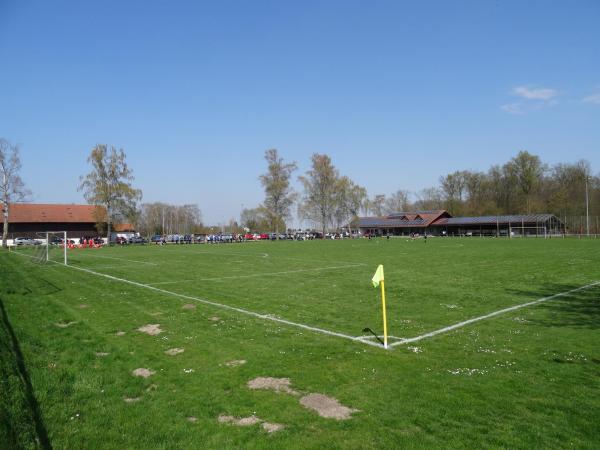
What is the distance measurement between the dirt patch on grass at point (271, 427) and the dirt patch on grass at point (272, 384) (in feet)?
3.13

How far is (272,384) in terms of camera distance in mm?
6371

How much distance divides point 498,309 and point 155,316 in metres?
9.67

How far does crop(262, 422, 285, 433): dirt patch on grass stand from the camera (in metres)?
4.95

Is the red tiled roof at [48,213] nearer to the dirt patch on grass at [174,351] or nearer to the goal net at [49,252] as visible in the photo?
→ the goal net at [49,252]

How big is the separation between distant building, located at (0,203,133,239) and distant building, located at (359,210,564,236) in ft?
232

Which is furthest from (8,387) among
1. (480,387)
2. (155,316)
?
(480,387)

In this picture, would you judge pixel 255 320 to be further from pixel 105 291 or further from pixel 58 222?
pixel 58 222

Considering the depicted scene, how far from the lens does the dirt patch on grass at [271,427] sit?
16.2 ft

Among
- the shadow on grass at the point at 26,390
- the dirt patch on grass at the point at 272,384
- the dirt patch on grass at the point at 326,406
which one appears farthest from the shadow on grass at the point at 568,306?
the shadow on grass at the point at 26,390

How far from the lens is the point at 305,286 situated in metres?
17.0

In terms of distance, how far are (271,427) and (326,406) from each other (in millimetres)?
897

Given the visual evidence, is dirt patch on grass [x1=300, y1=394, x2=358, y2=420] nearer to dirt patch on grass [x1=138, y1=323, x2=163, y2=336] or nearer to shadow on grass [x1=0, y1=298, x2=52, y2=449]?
shadow on grass [x1=0, y1=298, x2=52, y2=449]

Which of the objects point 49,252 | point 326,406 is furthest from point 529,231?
point 326,406

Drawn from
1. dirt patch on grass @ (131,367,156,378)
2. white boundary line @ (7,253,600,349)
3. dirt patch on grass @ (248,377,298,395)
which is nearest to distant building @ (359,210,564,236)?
white boundary line @ (7,253,600,349)
